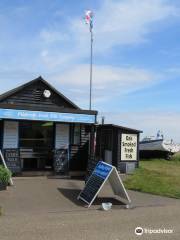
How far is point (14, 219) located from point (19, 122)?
988cm

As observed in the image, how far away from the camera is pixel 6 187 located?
17031 millimetres

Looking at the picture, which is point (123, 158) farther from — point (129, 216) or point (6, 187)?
point (129, 216)

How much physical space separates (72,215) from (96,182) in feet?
9.05

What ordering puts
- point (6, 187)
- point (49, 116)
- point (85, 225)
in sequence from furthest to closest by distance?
point (49, 116), point (6, 187), point (85, 225)

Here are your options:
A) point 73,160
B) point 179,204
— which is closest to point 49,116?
point 73,160

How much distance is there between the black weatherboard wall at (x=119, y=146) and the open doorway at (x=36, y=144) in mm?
2552

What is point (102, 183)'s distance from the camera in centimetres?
1504

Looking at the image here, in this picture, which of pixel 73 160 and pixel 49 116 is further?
pixel 73 160

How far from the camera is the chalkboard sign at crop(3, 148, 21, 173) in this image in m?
20.5

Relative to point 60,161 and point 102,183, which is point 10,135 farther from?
point 102,183

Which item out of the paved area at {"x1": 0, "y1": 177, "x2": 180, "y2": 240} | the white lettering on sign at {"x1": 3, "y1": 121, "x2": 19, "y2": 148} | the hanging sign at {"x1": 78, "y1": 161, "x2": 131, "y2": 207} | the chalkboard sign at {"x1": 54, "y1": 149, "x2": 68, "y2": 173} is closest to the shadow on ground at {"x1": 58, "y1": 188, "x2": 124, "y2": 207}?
the paved area at {"x1": 0, "y1": 177, "x2": 180, "y2": 240}

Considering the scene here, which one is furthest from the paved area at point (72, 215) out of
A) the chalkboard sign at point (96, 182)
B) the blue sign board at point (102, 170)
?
the blue sign board at point (102, 170)

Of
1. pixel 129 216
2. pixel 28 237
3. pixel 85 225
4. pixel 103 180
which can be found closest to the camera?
pixel 28 237

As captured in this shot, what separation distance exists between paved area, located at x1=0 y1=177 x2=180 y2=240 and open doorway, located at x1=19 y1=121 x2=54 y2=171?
10.8 ft
